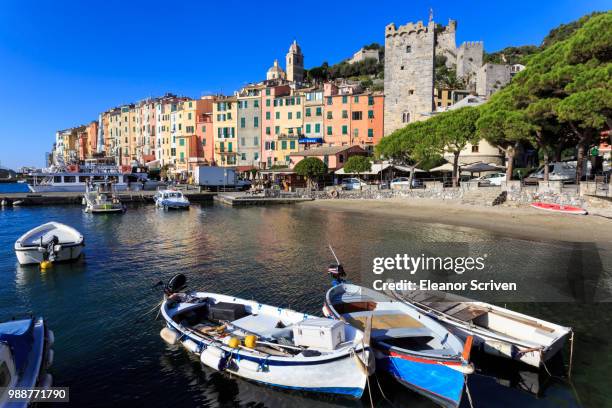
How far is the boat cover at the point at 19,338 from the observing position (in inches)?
405

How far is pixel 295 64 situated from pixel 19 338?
159m

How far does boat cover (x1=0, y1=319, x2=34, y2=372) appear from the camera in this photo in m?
10.3

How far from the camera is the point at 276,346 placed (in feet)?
35.9

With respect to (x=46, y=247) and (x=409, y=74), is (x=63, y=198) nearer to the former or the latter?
(x=46, y=247)

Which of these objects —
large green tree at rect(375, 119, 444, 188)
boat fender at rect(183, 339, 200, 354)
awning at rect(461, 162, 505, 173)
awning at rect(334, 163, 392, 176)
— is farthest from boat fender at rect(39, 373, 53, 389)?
awning at rect(334, 163, 392, 176)

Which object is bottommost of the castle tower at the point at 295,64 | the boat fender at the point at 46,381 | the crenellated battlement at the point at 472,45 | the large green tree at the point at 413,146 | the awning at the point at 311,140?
the boat fender at the point at 46,381

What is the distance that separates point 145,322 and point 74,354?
267cm

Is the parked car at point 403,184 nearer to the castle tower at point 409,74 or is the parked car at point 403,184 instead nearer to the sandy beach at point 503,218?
the sandy beach at point 503,218

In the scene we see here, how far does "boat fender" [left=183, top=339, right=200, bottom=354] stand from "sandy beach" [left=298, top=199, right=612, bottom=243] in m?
24.5

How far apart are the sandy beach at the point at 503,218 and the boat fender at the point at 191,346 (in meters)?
24.5

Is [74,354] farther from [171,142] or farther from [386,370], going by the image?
[171,142]

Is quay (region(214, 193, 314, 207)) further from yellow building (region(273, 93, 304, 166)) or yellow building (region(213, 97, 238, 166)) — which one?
yellow building (region(213, 97, 238, 166))

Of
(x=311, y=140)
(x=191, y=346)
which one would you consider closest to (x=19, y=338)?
(x=191, y=346)

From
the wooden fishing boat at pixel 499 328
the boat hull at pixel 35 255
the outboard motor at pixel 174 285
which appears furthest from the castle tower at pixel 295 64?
the wooden fishing boat at pixel 499 328
